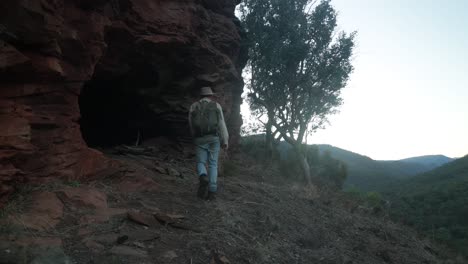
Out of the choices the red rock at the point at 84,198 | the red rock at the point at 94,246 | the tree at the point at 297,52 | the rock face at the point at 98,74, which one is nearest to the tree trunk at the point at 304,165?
the tree at the point at 297,52

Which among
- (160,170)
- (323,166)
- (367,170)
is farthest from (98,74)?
(367,170)

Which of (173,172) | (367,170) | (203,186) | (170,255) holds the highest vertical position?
(367,170)

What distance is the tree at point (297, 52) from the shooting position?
1612cm

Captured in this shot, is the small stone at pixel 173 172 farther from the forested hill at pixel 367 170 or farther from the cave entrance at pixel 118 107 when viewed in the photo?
the forested hill at pixel 367 170

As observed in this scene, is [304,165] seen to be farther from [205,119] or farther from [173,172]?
[205,119]

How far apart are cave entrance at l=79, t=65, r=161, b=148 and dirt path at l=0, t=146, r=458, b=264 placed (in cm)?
162

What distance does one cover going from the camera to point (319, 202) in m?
8.73

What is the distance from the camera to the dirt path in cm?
365

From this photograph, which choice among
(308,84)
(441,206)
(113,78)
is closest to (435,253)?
(113,78)

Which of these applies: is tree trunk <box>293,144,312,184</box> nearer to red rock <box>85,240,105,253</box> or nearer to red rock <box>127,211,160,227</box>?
red rock <box>127,211,160,227</box>

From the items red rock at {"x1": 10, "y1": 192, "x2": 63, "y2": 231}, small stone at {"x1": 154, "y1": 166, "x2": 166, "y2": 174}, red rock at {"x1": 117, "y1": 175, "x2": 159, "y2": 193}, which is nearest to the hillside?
small stone at {"x1": 154, "y1": 166, "x2": 166, "y2": 174}

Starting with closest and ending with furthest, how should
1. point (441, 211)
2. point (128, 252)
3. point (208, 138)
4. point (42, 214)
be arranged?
point (128, 252) → point (42, 214) → point (208, 138) → point (441, 211)

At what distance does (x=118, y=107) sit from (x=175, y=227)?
5.77m

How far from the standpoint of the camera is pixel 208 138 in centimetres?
605
